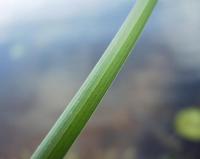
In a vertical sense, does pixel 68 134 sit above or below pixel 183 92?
above

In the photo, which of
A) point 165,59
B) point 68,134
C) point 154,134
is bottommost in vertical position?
point 154,134

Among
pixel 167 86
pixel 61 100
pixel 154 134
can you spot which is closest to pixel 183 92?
pixel 167 86

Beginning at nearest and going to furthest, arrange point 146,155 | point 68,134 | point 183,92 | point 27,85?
1. point 68,134
2. point 146,155
3. point 183,92
4. point 27,85

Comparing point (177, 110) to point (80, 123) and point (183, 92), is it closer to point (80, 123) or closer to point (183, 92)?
point (183, 92)

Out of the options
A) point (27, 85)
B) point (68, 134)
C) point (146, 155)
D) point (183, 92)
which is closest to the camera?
point (68, 134)

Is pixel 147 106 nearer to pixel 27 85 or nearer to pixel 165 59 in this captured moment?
pixel 165 59

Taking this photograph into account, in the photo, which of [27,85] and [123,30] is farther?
[27,85]
